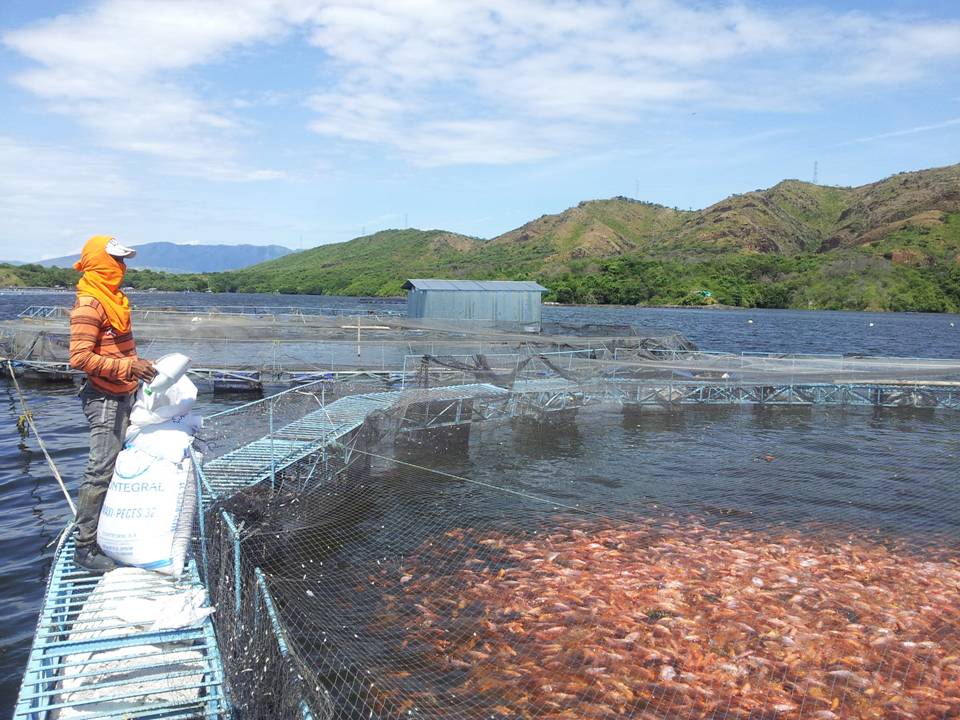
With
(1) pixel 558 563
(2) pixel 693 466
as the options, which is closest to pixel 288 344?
(2) pixel 693 466

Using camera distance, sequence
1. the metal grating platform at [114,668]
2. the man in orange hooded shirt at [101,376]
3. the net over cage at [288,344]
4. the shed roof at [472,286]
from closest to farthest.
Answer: the metal grating platform at [114,668] → the man in orange hooded shirt at [101,376] → the net over cage at [288,344] → the shed roof at [472,286]

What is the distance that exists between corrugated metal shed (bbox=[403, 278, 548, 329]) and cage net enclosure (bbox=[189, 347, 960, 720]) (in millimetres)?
27706

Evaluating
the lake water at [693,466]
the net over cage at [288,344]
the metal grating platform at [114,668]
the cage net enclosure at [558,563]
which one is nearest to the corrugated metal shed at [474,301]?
the net over cage at [288,344]

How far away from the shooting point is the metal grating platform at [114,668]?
4.89 metres

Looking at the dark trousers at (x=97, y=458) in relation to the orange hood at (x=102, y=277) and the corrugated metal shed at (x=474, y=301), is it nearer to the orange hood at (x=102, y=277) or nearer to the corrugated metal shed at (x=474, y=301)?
the orange hood at (x=102, y=277)

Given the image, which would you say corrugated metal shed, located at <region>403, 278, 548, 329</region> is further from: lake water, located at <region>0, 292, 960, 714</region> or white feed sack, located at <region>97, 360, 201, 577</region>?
white feed sack, located at <region>97, 360, 201, 577</region>

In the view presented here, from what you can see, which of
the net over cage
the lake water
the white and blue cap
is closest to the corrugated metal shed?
the net over cage

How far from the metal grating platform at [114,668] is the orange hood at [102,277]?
250cm

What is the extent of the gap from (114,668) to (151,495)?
63.2 inches

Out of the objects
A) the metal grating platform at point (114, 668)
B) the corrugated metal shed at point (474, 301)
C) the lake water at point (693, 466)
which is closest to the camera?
the metal grating platform at point (114, 668)

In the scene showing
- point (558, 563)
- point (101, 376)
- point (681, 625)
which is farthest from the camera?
point (558, 563)

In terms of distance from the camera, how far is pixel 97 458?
6613 mm

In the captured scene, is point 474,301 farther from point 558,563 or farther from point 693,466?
point 558,563

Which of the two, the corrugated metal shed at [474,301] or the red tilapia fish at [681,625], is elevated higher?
the corrugated metal shed at [474,301]
